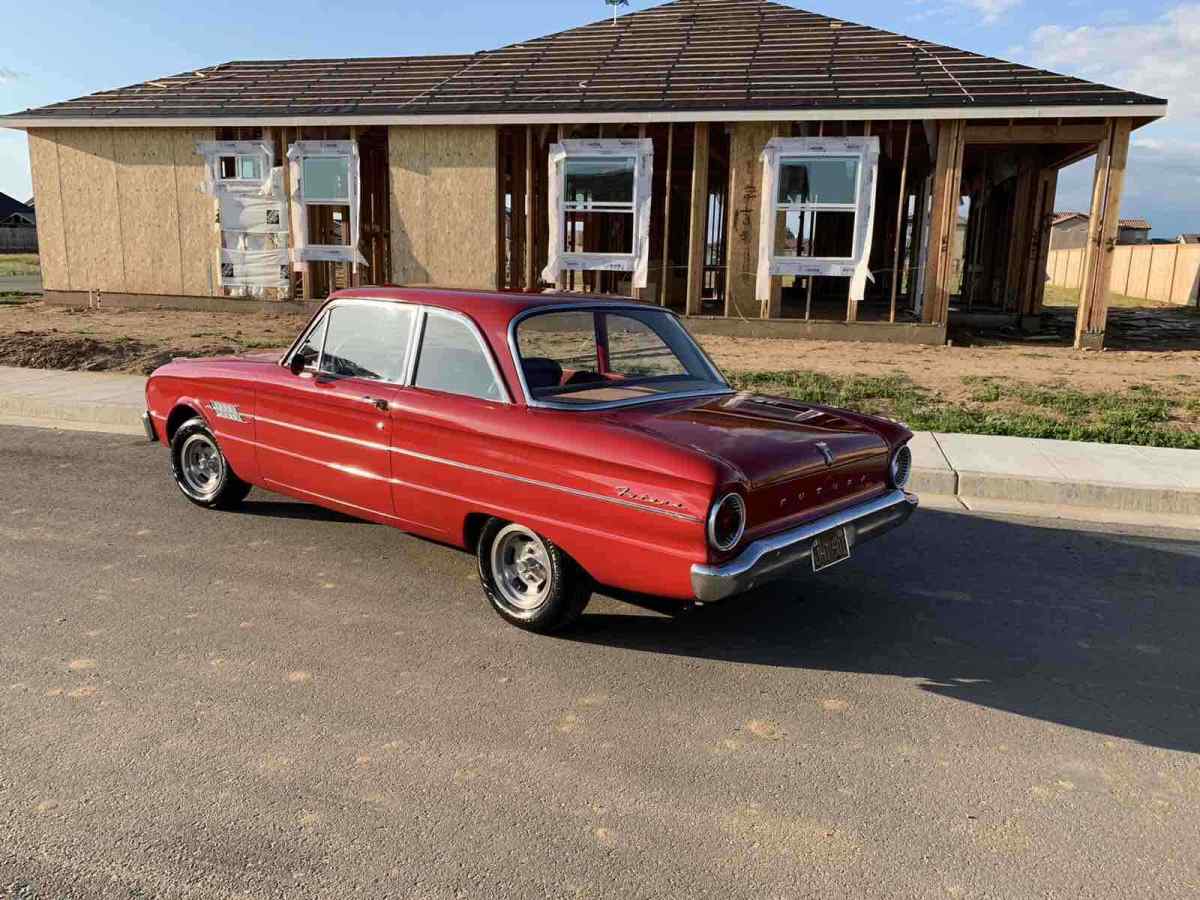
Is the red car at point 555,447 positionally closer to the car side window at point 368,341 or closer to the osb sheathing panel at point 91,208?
the car side window at point 368,341

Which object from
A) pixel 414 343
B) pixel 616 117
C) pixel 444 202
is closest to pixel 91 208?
pixel 444 202

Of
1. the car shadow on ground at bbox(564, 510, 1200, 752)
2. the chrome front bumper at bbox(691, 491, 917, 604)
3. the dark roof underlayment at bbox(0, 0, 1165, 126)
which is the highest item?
the dark roof underlayment at bbox(0, 0, 1165, 126)

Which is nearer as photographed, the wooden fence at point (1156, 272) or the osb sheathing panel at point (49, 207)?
the osb sheathing panel at point (49, 207)

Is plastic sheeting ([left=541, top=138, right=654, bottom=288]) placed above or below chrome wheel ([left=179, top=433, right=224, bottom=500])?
above

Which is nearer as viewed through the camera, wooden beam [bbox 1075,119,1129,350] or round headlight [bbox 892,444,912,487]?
round headlight [bbox 892,444,912,487]

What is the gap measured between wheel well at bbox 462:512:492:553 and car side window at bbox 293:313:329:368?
5.10 ft

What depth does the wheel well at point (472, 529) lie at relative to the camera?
4.50 m

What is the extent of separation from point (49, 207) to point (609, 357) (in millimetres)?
19553

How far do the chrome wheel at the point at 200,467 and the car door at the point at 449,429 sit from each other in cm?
205

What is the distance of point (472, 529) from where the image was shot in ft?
14.9

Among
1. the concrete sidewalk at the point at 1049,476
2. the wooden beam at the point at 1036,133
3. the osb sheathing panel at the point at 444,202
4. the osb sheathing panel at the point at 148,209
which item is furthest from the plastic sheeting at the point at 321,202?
the wooden beam at the point at 1036,133

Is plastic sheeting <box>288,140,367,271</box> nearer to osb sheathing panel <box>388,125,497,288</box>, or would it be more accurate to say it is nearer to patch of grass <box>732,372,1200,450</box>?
osb sheathing panel <box>388,125,497,288</box>

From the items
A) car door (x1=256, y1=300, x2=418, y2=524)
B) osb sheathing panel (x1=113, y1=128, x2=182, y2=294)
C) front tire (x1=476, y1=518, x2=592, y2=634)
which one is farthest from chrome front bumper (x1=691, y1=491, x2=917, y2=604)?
osb sheathing panel (x1=113, y1=128, x2=182, y2=294)

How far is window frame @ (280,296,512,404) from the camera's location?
175 inches
